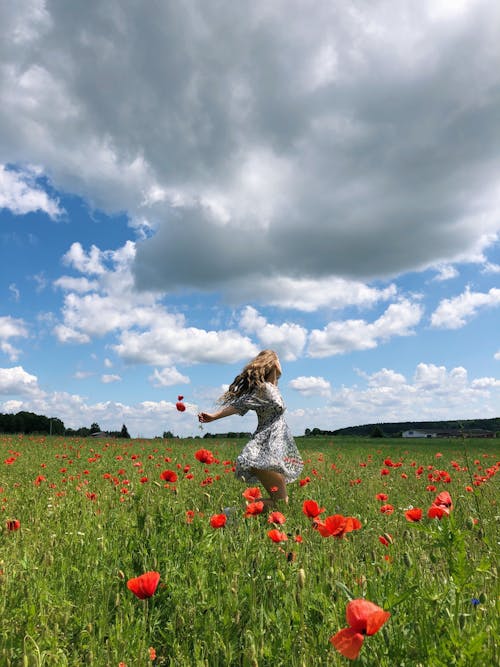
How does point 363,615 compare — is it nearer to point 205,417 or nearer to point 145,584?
point 145,584

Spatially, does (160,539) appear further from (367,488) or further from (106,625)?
(367,488)

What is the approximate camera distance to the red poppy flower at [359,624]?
4.87 feet

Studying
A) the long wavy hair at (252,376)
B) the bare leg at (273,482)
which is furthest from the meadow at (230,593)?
the long wavy hair at (252,376)

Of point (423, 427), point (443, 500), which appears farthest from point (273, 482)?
point (423, 427)

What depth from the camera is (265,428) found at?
6258 millimetres

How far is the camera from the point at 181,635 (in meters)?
2.70

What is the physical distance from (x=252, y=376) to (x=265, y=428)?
0.66m

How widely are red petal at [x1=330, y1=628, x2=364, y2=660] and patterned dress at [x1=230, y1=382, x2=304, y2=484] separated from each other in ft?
14.4

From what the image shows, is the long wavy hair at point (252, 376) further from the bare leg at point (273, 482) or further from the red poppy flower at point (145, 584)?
the red poppy flower at point (145, 584)

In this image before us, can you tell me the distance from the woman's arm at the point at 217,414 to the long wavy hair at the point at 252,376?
0.25 metres

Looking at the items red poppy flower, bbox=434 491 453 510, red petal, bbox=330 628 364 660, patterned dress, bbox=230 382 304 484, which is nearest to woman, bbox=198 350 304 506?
patterned dress, bbox=230 382 304 484

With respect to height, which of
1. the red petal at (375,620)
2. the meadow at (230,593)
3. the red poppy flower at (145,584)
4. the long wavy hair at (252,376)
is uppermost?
the long wavy hair at (252,376)

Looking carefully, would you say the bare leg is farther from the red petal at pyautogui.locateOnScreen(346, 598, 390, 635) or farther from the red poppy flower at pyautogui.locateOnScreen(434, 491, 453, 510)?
the red petal at pyautogui.locateOnScreen(346, 598, 390, 635)

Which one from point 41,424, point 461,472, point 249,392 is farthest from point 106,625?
point 41,424
